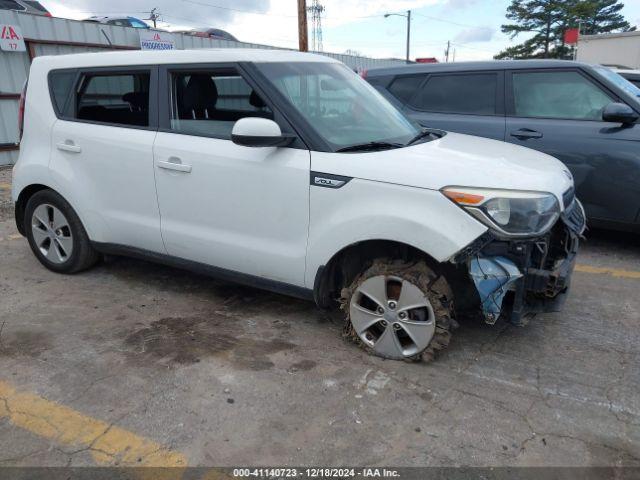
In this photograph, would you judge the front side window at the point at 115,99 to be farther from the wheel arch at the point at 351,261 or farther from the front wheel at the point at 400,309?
the front wheel at the point at 400,309

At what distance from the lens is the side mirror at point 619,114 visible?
448 cm

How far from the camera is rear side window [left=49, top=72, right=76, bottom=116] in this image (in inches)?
158

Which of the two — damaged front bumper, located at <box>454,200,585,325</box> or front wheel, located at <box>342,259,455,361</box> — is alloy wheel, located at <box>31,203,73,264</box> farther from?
damaged front bumper, located at <box>454,200,585,325</box>

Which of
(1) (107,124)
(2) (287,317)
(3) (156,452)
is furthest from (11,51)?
(3) (156,452)

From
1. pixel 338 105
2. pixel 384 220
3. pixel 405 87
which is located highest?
pixel 405 87

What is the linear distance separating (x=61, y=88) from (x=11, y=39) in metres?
6.67

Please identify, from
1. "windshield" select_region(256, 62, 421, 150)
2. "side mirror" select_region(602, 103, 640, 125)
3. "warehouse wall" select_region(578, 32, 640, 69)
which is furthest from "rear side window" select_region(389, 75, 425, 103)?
"warehouse wall" select_region(578, 32, 640, 69)

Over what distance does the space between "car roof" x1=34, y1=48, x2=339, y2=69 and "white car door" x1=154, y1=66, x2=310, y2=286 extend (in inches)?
3.3

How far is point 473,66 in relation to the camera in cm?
545

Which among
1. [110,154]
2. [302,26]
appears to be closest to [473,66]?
[110,154]

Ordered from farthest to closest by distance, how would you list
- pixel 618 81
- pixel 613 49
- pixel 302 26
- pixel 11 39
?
pixel 613 49, pixel 302 26, pixel 11 39, pixel 618 81

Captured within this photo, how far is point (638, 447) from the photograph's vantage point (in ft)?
7.74

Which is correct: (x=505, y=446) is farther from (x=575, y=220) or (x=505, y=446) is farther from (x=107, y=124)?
(x=107, y=124)

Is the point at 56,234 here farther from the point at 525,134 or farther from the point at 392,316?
the point at 525,134
